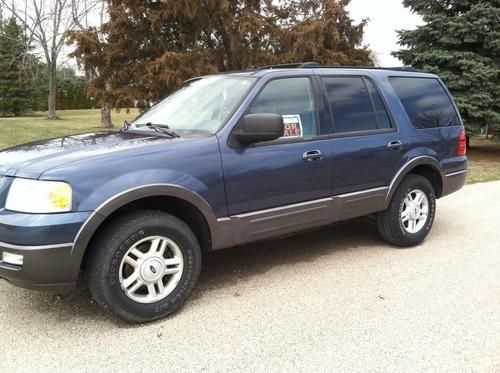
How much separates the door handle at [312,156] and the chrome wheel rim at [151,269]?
1352 mm

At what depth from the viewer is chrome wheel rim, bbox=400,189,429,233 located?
199 inches

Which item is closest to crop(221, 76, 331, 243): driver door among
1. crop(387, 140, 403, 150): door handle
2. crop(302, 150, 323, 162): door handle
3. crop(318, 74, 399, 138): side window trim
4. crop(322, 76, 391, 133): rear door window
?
crop(302, 150, 323, 162): door handle

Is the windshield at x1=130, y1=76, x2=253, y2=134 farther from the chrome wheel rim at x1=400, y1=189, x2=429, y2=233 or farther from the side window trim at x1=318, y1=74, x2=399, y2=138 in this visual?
the chrome wheel rim at x1=400, y1=189, x2=429, y2=233

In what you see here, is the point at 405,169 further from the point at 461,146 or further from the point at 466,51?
the point at 466,51

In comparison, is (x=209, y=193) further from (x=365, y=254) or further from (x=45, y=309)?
(x=365, y=254)

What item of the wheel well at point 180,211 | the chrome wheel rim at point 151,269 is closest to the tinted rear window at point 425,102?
the wheel well at point 180,211

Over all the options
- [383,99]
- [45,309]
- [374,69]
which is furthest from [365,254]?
[45,309]

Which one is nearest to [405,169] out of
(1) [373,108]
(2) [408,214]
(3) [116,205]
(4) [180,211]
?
(2) [408,214]

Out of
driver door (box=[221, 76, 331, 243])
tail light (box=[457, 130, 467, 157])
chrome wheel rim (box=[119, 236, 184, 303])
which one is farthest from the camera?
tail light (box=[457, 130, 467, 157])

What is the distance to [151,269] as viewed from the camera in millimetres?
3328

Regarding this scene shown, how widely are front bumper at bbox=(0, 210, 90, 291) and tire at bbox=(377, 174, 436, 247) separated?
315 centimetres

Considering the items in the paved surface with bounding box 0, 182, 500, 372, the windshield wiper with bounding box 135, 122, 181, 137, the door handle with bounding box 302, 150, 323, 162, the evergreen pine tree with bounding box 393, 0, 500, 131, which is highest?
the evergreen pine tree with bounding box 393, 0, 500, 131

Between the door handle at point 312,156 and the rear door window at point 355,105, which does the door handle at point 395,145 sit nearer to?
the rear door window at point 355,105

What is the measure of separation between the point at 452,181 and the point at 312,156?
2225 millimetres
